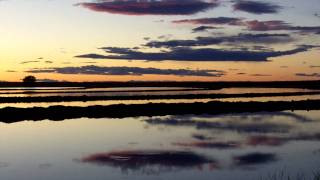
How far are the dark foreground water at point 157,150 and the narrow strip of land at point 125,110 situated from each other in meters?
5.30

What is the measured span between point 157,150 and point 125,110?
2231 cm

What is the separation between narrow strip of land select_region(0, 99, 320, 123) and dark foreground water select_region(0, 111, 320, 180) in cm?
530

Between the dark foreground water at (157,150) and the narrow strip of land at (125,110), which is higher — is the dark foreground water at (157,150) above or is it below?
above

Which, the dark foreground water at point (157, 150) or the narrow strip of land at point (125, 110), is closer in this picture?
the dark foreground water at point (157, 150)

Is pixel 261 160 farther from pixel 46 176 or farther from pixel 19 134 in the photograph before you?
pixel 19 134

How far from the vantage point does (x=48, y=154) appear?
18.8 m

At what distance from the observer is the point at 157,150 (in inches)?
760

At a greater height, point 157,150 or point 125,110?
point 157,150

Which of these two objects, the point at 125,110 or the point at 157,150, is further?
the point at 125,110

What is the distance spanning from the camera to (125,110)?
1633 inches

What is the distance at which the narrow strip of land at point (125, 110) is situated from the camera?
1430 inches

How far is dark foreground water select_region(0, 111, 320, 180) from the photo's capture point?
15.2 m

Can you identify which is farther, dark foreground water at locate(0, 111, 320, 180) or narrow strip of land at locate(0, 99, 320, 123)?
narrow strip of land at locate(0, 99, 320, 123)

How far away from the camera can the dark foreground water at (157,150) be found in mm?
15195
